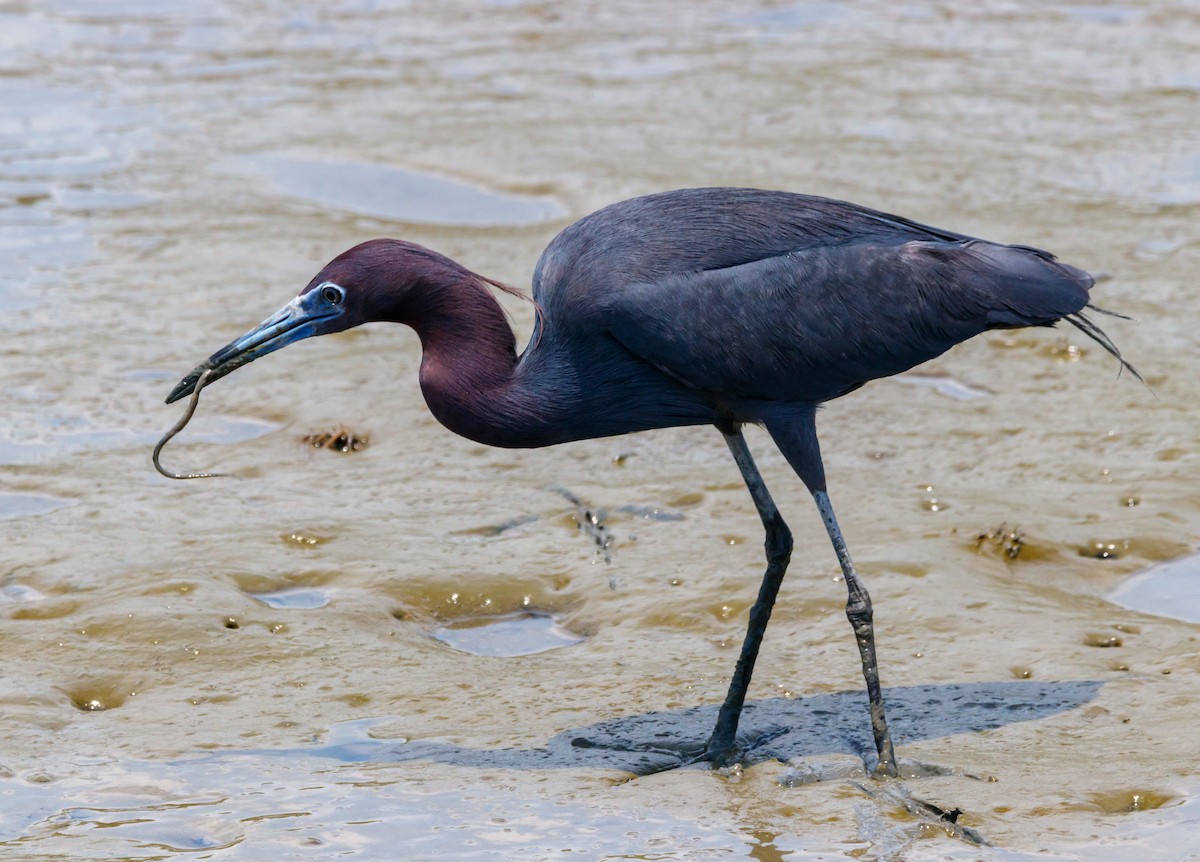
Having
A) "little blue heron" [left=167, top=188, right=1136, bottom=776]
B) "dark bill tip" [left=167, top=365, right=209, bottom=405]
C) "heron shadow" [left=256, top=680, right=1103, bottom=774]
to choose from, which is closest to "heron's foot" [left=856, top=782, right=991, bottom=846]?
"little blue heron" [left=167, top=188, right=1136, bottom=776]

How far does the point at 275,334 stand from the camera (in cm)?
530

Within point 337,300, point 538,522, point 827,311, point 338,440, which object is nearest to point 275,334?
point 337,300

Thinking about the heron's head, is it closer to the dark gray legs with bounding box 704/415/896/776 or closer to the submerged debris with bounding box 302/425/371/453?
the dark gray legs with bounding box 704/415/896/776

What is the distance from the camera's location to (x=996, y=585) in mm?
6387

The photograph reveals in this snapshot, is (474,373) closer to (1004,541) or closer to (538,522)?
(538,522)

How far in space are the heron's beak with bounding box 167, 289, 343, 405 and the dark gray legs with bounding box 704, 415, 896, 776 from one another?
4.75 ft

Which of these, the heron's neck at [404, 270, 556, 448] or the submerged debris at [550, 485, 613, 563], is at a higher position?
the heron's neck at [404, 270, 556, 448]

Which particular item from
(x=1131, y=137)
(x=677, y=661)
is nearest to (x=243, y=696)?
(x=677, y=661)

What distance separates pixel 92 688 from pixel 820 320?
9.09ft

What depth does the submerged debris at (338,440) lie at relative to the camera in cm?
769

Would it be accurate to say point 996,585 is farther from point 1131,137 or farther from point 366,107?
point 366,107

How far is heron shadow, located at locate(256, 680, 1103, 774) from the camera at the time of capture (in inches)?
209

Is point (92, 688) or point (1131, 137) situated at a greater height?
point (1131, 137)

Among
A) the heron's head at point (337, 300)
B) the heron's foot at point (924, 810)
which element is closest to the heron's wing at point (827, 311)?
the heron's head at point (337, 300)
